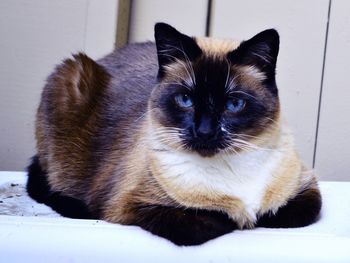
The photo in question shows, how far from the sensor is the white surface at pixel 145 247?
4.99ft

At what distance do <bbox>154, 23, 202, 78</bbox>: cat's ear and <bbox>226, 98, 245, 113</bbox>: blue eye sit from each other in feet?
0.54

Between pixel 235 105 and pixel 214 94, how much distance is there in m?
0.07

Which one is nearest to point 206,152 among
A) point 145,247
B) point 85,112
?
point 145,247

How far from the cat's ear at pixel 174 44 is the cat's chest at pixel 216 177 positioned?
0.25m

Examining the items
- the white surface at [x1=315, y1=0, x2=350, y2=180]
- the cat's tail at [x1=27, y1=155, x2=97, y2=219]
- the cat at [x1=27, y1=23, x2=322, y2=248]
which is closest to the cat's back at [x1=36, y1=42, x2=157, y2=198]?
the cat's tail at [x1=27, y1=155, x2=97, y2=219]

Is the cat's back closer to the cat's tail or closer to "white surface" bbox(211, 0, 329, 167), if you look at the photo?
the cat's tail

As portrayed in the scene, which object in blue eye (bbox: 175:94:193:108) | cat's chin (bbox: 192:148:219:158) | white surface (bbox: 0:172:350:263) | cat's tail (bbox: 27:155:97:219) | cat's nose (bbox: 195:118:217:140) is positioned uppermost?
blue eye (bbox: 175:94:193:108)

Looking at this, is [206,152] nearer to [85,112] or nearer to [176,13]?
[85,112]

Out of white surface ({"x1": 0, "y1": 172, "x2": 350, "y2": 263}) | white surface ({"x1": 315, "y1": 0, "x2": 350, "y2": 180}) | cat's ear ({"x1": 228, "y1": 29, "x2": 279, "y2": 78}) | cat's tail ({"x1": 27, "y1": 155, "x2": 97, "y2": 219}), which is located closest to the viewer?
white surface ({"x1": 0, "y1": 172, "x2": 350, "y2": 263})

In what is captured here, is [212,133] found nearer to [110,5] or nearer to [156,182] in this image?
[156,182]

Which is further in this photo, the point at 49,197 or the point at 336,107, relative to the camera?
the point at 336,107

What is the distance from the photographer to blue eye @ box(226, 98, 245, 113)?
161 centimetres

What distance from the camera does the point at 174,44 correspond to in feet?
5.58

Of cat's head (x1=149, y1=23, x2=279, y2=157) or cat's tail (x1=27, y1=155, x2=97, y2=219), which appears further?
cat's tail (x1=27, y1=155, x2=97, y2=219)
